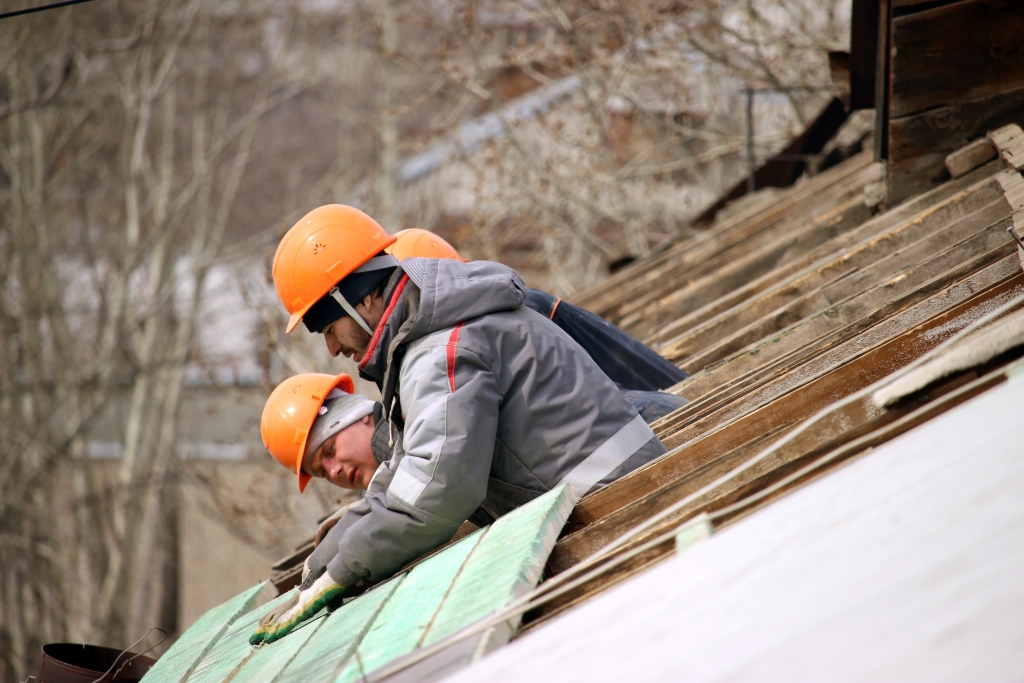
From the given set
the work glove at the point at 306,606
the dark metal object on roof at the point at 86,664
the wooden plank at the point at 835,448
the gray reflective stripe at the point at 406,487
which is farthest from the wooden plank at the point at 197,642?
the wooden plank at the point at 835,448

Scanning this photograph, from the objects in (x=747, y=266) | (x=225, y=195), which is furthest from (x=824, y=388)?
(x=225, y=195)

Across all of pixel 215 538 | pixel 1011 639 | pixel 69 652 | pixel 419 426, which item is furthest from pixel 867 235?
pixel 215 538

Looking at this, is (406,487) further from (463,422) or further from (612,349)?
(612,349)

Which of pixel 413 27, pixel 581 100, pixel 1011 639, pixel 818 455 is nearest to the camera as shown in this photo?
pixel 1011 639

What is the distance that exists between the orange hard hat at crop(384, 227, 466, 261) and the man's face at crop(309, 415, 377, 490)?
108 centimetres

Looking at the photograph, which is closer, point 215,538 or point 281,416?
point 281,416

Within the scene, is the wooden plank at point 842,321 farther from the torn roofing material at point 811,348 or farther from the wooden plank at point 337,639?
the wooden plank at point 337,639

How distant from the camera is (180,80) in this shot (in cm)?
2192

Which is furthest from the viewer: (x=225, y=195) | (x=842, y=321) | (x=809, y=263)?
(x=225, y=195)

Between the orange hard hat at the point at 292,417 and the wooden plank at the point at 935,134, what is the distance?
10.1 feet

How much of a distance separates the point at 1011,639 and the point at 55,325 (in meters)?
18.2

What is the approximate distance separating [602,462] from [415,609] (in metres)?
0.90

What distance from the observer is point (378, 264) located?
400 cm

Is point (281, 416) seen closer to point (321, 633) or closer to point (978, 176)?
point (321, 633)
